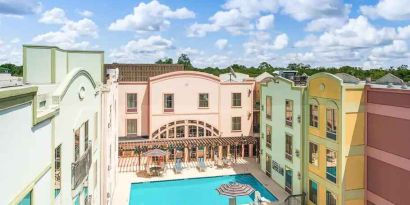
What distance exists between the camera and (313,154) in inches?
842

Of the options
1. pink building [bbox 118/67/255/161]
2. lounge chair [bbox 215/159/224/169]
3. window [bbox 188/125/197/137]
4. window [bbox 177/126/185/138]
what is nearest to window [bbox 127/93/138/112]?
pink building [bbox 118/67/255/161]

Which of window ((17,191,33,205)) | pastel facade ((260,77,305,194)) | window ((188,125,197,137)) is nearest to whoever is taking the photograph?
window ((17,191,33,205))

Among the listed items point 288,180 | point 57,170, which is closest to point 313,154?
point 288,180

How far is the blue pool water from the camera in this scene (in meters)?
23.4

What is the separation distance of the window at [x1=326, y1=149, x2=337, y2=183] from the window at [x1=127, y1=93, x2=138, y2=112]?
65.3 ft

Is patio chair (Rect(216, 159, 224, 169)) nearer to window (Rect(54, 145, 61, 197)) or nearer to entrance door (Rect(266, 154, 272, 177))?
entrance door (Rect(266, 154, 272, 177))

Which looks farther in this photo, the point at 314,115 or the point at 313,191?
the point at 313,191

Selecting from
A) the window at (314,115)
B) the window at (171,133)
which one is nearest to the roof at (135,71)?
the window at (171,133)

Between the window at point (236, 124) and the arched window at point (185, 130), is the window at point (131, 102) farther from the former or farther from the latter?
the window at point (236, 124)

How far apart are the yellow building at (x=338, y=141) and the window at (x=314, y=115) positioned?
0.21 feet

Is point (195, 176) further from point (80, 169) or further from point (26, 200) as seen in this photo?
point (26, 200)

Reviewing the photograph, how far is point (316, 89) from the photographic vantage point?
2059 cm

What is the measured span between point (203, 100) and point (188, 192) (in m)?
11.1

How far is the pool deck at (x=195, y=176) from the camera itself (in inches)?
939
